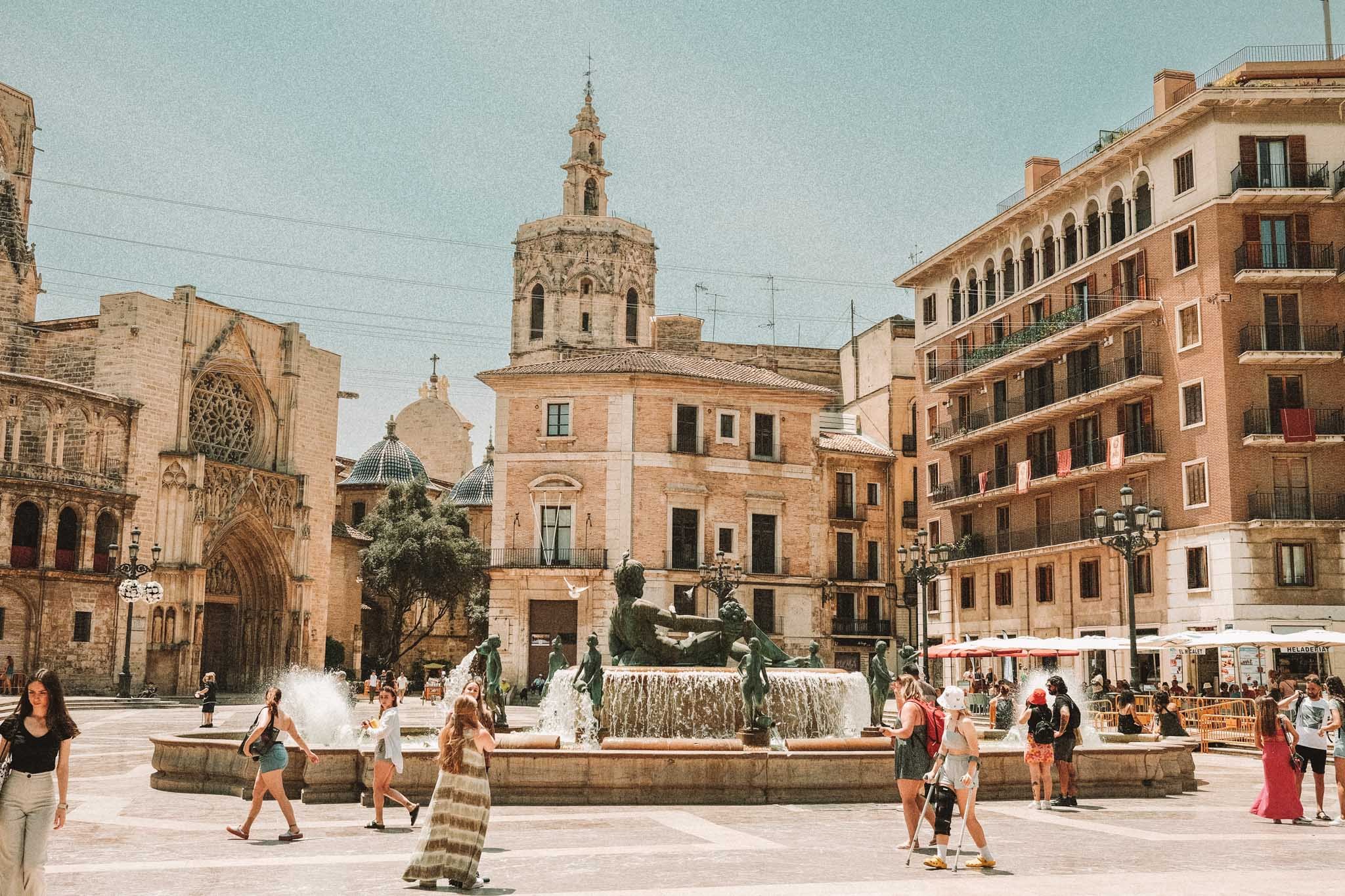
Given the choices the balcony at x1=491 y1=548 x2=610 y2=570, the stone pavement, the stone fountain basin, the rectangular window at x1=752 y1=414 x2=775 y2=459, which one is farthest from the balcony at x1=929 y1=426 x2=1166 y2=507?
the stone fountain basin

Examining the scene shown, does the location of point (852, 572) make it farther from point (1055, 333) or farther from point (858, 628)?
point (1055, 333)

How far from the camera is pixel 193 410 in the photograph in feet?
167

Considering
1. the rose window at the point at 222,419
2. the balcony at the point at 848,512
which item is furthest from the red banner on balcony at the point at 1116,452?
the rose window at the point at 222,419

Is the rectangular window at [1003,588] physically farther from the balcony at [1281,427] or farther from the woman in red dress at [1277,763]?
the woman in red dress at [1277,763]

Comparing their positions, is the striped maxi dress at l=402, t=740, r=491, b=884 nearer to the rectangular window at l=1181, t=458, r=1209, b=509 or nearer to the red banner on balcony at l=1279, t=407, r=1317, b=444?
the rectangular window at l=1181, t=458, r=1209, b=509

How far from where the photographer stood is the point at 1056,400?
137 feet

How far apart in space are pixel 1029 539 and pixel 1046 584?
167 cm

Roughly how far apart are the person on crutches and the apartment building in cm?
2492

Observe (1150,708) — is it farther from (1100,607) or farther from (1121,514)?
(1100,607)

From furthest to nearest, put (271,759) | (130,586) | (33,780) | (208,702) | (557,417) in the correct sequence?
1. (557,417)
2. (130,586)
3. (208,702)
4. (271,759)
5. (33,780)

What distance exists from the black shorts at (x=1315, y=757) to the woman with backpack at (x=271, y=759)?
10.5 m

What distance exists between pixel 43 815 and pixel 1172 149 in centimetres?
3561

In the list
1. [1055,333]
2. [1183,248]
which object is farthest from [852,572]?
[1183,248]

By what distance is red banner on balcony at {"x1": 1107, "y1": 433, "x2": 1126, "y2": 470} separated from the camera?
122 ft
